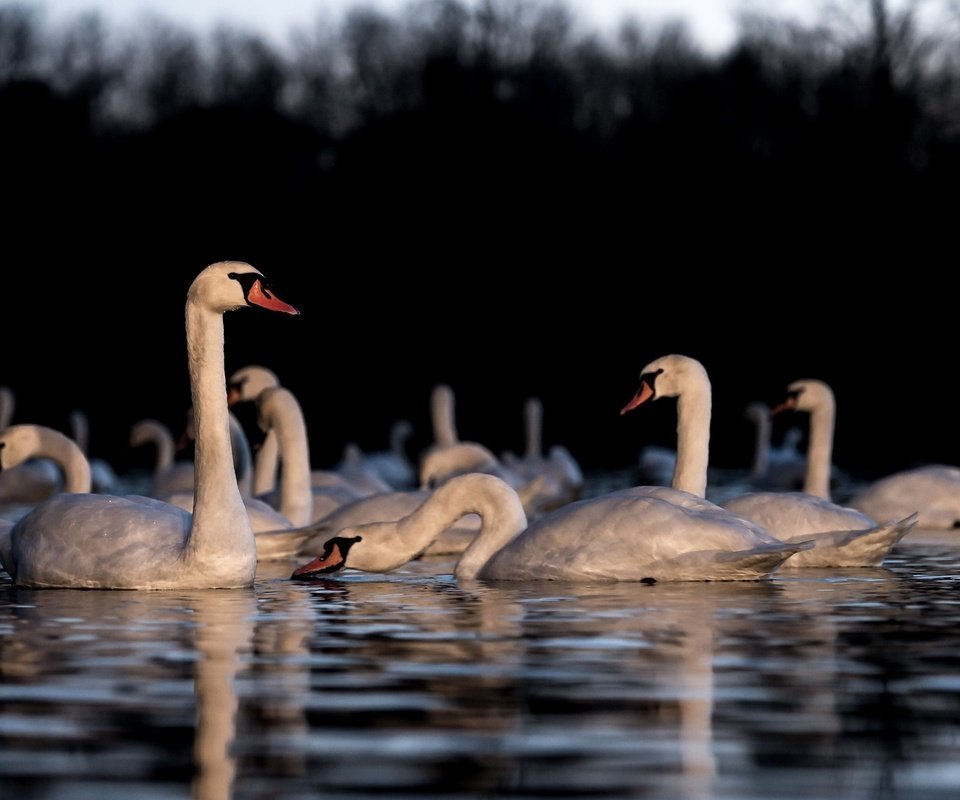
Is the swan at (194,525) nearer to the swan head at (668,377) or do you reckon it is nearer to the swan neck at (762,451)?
the swan head at (668,377)

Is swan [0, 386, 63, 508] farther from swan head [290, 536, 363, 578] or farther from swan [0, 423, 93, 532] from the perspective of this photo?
swan head [290, 536, 363, 578]

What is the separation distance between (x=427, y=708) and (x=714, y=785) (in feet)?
4.76

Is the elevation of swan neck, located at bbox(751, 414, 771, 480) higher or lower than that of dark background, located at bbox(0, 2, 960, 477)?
lower

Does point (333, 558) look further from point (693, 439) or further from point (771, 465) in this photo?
point (771, 465)

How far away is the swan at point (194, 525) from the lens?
10820mm

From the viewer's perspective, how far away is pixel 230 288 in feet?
36.0

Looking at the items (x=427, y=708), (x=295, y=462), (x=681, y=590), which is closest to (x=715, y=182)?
(x=295, y=462)

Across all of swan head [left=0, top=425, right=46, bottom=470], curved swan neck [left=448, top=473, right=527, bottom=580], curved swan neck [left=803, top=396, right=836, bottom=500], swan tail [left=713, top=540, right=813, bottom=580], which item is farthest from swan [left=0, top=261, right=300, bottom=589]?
curved swan neck [left=803, top=396, right=836, bottom=500]

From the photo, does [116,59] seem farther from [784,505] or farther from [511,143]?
[784,505]

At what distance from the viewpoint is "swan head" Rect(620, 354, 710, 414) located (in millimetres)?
13211

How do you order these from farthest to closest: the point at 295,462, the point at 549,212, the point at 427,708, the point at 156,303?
the point at 549,212, the point at 156,303, the point at 295,462, the point at 427,708

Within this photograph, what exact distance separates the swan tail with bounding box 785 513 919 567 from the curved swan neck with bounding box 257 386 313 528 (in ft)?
13.5

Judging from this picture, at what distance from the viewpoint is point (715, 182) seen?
5319cm

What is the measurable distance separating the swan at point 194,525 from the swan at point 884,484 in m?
7.00
